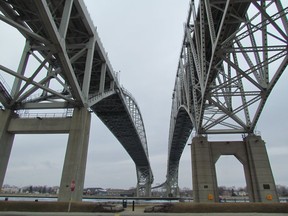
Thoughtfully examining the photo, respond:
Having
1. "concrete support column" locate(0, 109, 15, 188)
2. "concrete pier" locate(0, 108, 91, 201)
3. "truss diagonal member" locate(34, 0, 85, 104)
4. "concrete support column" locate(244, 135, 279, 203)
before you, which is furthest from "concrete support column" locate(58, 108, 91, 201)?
"concrete support column" locate(244, 135, 279, 203)

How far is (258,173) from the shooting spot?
21.0 meters

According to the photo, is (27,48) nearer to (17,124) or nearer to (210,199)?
(17,124)

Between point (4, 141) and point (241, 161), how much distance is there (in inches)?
963

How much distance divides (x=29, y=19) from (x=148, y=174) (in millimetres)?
87529

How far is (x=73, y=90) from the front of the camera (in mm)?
20297

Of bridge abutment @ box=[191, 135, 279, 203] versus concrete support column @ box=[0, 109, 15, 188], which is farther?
bridge abutment @ box=[191, 135, 279, 203]

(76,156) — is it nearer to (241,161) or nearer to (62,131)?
(62,131)

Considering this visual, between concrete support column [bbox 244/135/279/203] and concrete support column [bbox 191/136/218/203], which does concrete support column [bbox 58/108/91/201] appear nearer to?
concrete support column [bbox 191/136/218/203]

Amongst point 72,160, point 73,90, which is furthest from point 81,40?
point 72,160

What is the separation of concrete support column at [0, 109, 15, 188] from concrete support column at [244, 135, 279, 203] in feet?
80.1

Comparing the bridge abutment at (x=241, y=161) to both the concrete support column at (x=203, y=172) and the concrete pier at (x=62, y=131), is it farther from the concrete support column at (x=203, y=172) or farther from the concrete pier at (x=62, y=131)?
the concrete pier at (x=62, y=131)

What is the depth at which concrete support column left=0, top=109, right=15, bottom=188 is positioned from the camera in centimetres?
1997

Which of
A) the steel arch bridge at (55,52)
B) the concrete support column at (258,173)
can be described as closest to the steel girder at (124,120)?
the steel arch bridge at (55,52)

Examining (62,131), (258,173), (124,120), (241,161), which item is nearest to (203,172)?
(241,161)
